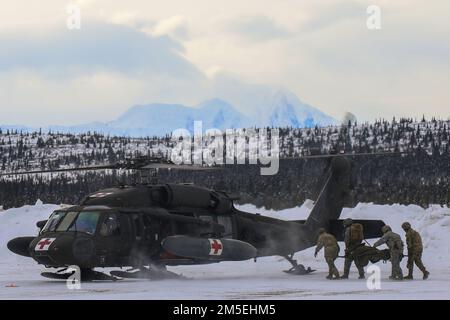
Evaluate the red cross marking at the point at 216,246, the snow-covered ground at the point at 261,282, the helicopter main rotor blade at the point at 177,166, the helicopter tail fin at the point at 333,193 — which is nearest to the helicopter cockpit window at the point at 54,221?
the snow-covered ground at the point at 261,282

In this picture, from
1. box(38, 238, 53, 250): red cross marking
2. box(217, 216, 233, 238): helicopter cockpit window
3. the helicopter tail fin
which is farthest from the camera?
the helicopter tail fin

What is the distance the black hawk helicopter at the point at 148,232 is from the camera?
766 inches

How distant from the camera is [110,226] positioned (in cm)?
1988

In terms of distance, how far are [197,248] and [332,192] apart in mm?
6598

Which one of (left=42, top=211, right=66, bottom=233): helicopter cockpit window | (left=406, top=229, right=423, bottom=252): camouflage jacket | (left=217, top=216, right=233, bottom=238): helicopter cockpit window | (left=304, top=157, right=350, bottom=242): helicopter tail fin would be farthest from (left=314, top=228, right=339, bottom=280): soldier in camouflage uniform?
(left=42, top=211, right=66, bottom=233): helicopter cockpit window

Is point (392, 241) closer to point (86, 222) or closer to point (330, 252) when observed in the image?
point (330, 252)

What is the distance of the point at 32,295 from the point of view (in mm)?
16047

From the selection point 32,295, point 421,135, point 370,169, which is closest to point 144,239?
point 32,295

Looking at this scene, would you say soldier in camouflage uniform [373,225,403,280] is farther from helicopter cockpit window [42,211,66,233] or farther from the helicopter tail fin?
helicopter cockpit window [42,211,66,233]

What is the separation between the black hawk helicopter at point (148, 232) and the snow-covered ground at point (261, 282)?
2.00 ft

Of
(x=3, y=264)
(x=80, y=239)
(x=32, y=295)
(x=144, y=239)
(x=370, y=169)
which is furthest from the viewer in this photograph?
(x=370, y=169)

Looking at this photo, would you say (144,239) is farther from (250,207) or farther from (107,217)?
(250,207)

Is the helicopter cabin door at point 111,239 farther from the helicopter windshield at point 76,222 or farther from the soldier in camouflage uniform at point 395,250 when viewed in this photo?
the soldier in camouflage uniform at point 395,250

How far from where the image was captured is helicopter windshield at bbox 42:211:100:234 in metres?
19.6
